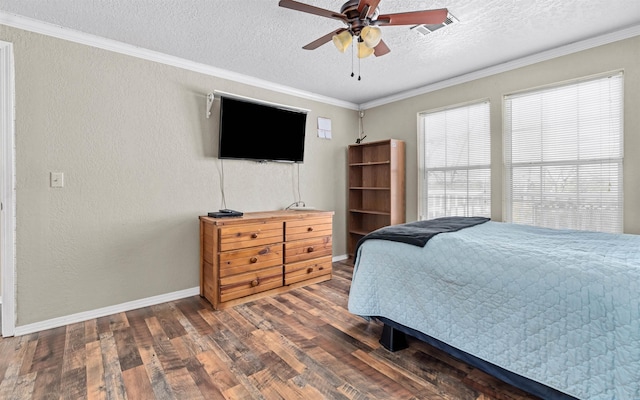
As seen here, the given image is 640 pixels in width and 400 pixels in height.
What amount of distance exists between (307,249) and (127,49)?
102 inches

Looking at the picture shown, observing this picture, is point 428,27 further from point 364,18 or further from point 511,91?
point 511,91

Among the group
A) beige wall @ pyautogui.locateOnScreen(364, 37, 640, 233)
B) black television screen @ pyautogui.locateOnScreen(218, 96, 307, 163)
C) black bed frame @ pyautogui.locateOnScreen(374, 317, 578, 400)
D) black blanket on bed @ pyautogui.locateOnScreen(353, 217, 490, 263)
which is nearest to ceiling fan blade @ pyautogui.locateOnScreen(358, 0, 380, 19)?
black blanket on bed @ pyautogui.locateOnScreen(353, 217, 490, 263)

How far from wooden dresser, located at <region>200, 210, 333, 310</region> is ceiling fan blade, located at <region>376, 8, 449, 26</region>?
1984mm

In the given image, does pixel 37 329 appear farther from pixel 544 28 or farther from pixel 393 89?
pixel 544 28

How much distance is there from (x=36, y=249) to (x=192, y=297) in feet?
4.35

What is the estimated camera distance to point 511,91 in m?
3.06

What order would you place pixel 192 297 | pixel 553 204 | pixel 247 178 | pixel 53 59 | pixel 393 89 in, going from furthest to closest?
pixel 393 89 → pixel 247 178 → pixel 192 297 → pixel 553 204 → pixel 53 59

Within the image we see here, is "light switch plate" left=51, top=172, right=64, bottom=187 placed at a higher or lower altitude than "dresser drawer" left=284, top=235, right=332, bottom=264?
higher

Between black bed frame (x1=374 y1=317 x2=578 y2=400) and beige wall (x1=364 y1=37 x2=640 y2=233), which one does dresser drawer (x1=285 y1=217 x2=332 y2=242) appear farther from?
black bed frame (x1=374 y1=317 x2=578 y2=400)

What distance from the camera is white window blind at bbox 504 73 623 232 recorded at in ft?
8.35

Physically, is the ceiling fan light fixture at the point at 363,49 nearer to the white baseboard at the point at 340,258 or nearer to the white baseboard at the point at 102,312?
the white baseboard at the point at 102,312

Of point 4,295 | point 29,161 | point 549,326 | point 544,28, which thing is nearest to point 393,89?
point 544,28

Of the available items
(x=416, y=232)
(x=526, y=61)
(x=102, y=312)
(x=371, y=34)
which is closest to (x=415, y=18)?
(x=371, y=34)

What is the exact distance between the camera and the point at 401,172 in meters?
4.00
